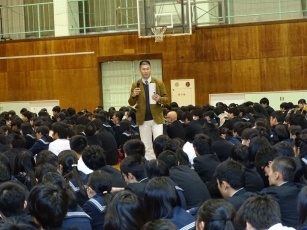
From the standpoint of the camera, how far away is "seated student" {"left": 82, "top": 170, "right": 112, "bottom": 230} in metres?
4.80

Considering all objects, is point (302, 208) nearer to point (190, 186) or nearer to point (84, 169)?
point (190, 186)

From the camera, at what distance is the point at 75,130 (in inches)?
390

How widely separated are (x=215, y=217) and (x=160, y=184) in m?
0.69

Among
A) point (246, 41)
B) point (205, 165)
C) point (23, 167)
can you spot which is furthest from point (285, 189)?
point (246, 41)

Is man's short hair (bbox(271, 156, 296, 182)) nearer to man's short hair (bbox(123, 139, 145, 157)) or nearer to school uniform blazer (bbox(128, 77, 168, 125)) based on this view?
man's short hair (bbox(123, 139, 145, 157))

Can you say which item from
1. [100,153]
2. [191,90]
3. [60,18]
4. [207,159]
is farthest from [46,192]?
[60,18]

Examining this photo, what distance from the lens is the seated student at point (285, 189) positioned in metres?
4.75

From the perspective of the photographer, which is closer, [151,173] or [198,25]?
[151,173]

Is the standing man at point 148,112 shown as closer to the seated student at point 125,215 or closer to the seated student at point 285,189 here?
the seated student at point 285,189

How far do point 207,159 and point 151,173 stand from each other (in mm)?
1301

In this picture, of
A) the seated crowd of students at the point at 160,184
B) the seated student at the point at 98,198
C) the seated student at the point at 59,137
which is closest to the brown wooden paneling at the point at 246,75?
the seated crowd of students at the point at 160,184

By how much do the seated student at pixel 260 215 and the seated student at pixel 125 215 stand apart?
22.9 inches

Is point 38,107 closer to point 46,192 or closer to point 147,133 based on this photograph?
point 147,133

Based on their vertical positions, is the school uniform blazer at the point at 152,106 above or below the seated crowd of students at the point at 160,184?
above
